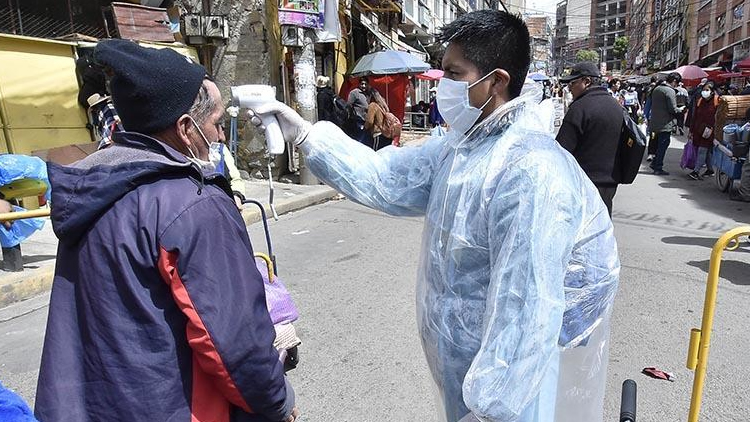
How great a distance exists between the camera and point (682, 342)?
3596mm

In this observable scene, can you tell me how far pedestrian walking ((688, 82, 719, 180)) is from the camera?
9.61 metres

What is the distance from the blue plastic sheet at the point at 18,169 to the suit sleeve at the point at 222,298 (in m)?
4.31

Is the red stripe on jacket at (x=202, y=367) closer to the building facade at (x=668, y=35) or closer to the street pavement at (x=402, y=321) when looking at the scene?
the street pavement at (x=402, y=321)

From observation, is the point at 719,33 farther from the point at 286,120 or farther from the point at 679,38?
the point at 286,120

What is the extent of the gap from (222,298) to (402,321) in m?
2.81

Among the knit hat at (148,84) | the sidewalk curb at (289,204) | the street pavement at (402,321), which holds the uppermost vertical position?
the knit hat at (148,84)

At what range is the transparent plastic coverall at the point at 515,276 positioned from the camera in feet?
4.33

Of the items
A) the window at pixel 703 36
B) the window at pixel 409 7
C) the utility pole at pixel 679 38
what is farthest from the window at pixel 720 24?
the window at pixel 409 7

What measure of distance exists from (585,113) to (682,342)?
1878 millimetres

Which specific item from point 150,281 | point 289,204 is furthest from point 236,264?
point 289,204

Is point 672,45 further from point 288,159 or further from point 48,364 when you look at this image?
point 48,364

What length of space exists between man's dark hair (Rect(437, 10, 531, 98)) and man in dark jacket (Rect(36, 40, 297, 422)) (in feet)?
2.41

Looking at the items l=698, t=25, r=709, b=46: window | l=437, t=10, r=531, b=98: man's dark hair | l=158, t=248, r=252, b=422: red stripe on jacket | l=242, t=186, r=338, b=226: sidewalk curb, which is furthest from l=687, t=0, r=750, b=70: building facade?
l=158, t=248, r=252, b=422: red stripe on jacket

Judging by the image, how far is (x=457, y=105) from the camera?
1.60 meters
